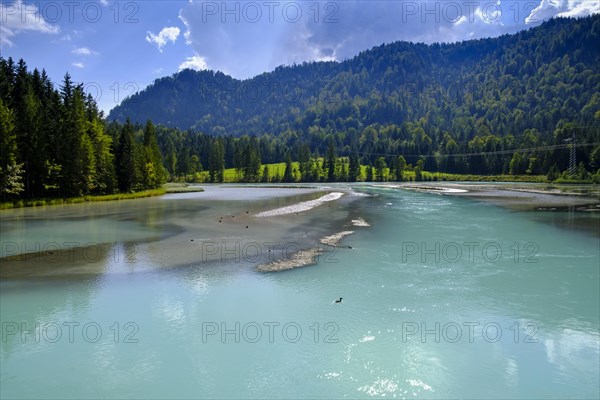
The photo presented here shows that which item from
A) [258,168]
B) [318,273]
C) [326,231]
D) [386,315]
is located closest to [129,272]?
[318,273]

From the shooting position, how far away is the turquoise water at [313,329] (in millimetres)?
11641

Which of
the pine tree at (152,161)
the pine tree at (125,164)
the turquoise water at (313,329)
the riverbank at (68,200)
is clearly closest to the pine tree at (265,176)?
the pine tree at (152,161)

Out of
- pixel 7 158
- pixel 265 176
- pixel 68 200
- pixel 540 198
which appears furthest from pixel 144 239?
pixel 265 176

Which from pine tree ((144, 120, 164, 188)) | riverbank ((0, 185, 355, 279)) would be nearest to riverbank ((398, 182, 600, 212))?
riverbank ((0, 185, 355, 279))

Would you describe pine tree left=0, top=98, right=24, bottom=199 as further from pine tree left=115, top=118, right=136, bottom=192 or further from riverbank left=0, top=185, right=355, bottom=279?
pine tree left=115, top=118, right=136, bottom=192

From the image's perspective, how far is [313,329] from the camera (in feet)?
50.6

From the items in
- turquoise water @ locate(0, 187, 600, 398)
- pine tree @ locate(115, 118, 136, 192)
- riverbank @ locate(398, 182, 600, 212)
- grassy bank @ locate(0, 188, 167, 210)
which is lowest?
riverbank @ locate(398, 182, 600, 212)

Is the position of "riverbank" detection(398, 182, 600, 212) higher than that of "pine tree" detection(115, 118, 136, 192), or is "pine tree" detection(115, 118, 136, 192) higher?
"pine tree" detection(115, 118, 136, 192)

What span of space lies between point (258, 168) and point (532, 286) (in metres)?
177

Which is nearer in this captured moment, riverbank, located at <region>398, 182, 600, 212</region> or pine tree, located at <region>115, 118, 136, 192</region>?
riverbank, located at <region>398, 182, 600, 212</region>

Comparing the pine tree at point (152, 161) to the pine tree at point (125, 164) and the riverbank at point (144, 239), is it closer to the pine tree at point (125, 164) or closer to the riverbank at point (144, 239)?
the pine tree at point (125, 164)

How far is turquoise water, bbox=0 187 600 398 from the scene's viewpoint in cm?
1164

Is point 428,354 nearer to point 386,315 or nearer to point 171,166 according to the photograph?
point 386,315

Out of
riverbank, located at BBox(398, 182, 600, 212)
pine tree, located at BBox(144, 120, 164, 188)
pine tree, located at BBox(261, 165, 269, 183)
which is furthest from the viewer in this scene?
pine tree, located at BBox(261, 165, 269, 183)
